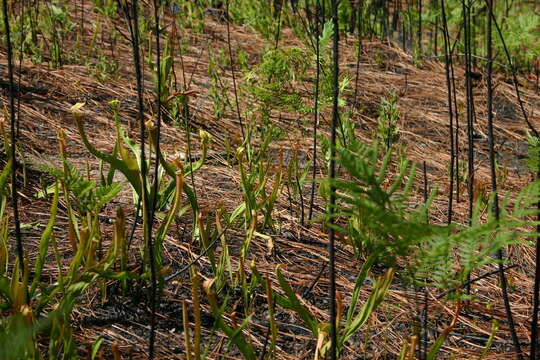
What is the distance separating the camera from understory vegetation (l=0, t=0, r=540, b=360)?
3.71 ft

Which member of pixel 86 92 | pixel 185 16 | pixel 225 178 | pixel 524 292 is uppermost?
pixel 185 16

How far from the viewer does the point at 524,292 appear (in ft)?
6.13

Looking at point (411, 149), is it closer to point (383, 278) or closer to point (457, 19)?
point (457, 19)

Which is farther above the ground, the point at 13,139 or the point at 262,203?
the point at 13,139

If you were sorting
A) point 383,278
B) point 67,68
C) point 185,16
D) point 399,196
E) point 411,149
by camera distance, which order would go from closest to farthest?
point 399,196 → point 383,278 → point 411,149 → point 67,68 → point 185,16

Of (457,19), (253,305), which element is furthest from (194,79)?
(253,305)

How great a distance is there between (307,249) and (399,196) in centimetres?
108

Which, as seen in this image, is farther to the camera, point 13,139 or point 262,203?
point 262,203

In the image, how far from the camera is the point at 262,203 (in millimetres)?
1765

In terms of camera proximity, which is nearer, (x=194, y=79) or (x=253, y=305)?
(x=253, y=305)

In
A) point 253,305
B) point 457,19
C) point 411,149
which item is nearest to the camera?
point 253,305

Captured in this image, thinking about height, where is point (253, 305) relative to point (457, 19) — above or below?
below

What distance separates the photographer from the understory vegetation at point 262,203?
1.13m

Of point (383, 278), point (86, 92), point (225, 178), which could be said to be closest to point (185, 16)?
point (86, 92)
